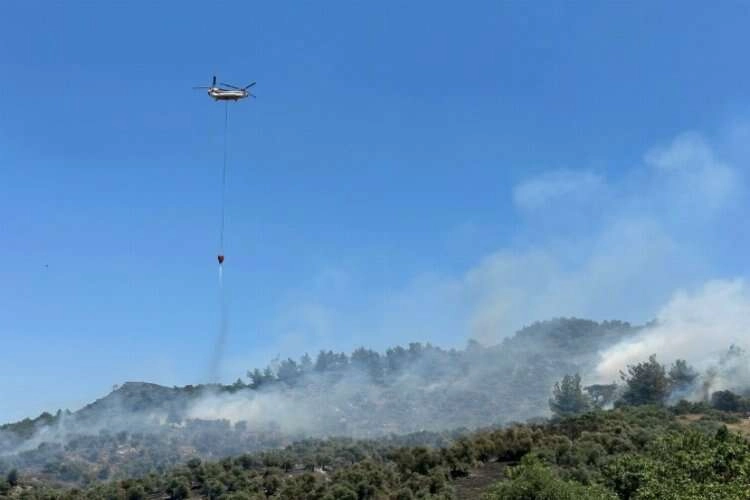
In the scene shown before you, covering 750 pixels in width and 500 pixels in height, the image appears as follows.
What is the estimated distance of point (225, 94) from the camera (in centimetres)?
7050

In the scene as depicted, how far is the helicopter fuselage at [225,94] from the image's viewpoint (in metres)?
70.0

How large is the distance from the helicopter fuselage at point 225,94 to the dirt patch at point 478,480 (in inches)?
1658

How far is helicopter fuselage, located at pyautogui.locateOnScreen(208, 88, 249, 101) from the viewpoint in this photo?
70000 mm

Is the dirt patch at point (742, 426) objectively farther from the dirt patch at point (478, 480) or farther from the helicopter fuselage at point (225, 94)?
the helicopter fuselage at point (225, 94)

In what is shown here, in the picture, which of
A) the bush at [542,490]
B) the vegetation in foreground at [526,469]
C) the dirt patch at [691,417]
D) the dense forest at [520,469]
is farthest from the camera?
the dirt patch at [691,417]

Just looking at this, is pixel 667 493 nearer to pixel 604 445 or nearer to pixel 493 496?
pixel 493 496

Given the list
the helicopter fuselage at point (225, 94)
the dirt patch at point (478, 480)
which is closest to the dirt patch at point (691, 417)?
the dirt patch at point (478, 480)

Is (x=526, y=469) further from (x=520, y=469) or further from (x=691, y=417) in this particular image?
(x=691, y=417)

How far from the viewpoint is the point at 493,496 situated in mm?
54406

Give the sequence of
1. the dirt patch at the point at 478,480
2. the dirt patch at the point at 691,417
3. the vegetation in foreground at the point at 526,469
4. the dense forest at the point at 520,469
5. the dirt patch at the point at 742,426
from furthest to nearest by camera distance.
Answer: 1. the dirt patch at the point at 691,417
2. the dirt patch at the point at 742,426
3. the dirt patch at the point at 478,480
4. the dense forest at the point at 520,469
5. the vegetation in foreground at the point at 526,469

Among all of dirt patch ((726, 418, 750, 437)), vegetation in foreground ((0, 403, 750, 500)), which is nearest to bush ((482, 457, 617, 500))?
vegetation in foreground ((0, 403, 750, 500))

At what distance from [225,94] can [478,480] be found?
45026 millimetres

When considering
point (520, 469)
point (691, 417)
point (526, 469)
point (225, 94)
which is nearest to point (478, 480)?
point (520, 469)

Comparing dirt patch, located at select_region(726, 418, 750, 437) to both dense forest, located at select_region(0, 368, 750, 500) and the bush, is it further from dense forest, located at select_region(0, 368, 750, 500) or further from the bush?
the bush
